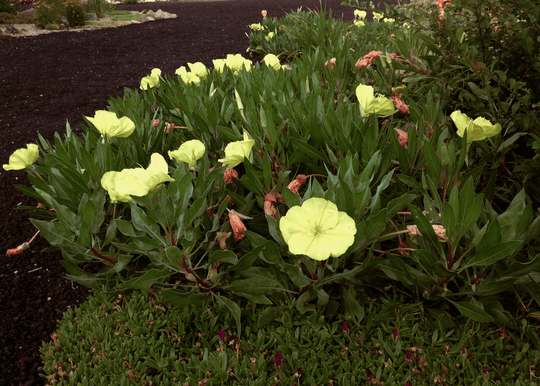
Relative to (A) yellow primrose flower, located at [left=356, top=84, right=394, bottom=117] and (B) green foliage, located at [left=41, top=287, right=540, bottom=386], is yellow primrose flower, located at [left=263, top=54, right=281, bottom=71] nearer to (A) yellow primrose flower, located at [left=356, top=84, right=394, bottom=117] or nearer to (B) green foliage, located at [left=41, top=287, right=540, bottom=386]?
(A) yellow primrose flower, located at [left=356, top=84, right=394, bottom=117]

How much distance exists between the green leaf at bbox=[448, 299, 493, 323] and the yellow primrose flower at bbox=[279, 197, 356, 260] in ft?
1.75

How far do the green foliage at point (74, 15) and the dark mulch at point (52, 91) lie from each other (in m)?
1.21

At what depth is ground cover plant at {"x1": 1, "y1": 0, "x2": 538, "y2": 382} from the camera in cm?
138

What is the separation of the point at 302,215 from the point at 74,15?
34.9ft

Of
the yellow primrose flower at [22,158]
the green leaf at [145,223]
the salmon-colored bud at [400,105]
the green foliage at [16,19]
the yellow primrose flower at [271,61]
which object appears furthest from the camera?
the green foliage at [16,19]

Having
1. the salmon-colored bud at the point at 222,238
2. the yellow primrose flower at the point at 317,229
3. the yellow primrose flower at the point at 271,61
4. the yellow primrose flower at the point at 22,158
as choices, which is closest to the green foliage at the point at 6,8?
the yellow primrose flower at the point at 271,61

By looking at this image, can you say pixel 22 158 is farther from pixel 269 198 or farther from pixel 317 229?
pixel 317 229

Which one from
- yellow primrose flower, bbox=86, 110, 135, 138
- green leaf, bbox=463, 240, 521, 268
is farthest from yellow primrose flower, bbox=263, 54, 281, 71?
green leaf, bbox=463, 240, 521, 268

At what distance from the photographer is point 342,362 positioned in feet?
4.67

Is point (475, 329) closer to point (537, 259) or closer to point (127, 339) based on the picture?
point (537, 259)

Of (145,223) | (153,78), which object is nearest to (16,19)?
(153,78)

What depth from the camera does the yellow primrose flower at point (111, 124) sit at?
1.82 metres

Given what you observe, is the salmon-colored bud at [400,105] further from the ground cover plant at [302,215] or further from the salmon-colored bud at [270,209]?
the salmon-colored bud at [270,209]

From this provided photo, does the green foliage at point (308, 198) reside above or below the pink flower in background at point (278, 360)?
above
